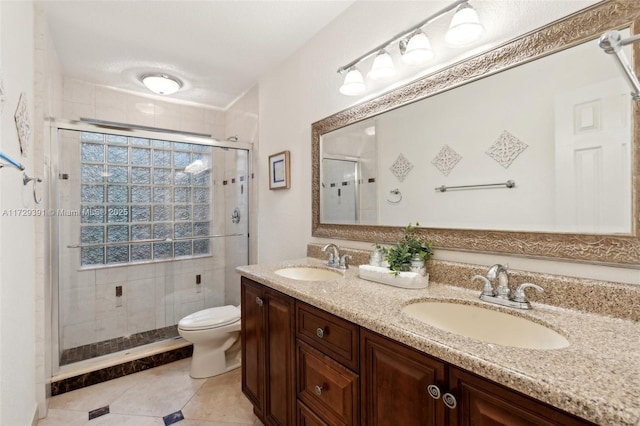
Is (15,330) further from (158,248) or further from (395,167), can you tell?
(395,167)

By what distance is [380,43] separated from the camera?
5.22ft

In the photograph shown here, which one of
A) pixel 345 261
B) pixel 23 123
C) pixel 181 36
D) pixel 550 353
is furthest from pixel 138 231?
pixel 550 353

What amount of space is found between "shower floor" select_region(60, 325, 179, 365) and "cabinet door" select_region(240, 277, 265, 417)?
1264 mm

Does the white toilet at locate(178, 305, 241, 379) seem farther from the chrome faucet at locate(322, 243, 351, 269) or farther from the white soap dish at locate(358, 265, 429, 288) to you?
the white soap dish at locate(358, 265, 429, 288)

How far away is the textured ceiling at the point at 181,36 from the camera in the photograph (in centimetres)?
179

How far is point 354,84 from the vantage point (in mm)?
1641

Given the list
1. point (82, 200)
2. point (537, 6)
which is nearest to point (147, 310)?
point (82, 200)

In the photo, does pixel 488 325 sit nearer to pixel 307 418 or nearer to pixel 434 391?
pixel 434 391

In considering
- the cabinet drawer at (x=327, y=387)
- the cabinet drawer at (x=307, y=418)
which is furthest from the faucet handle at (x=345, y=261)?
the cabinet drawer at (x=307, y=418)

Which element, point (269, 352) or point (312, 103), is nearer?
point (269, 352)

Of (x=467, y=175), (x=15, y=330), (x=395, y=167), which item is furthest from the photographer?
(x=395, y=167)

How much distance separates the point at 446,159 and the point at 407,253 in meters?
0.45

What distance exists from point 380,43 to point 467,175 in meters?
0.88

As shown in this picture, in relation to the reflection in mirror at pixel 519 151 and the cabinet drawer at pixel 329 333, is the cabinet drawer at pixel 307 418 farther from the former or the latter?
the reflection in mirror at pixel 519 151
